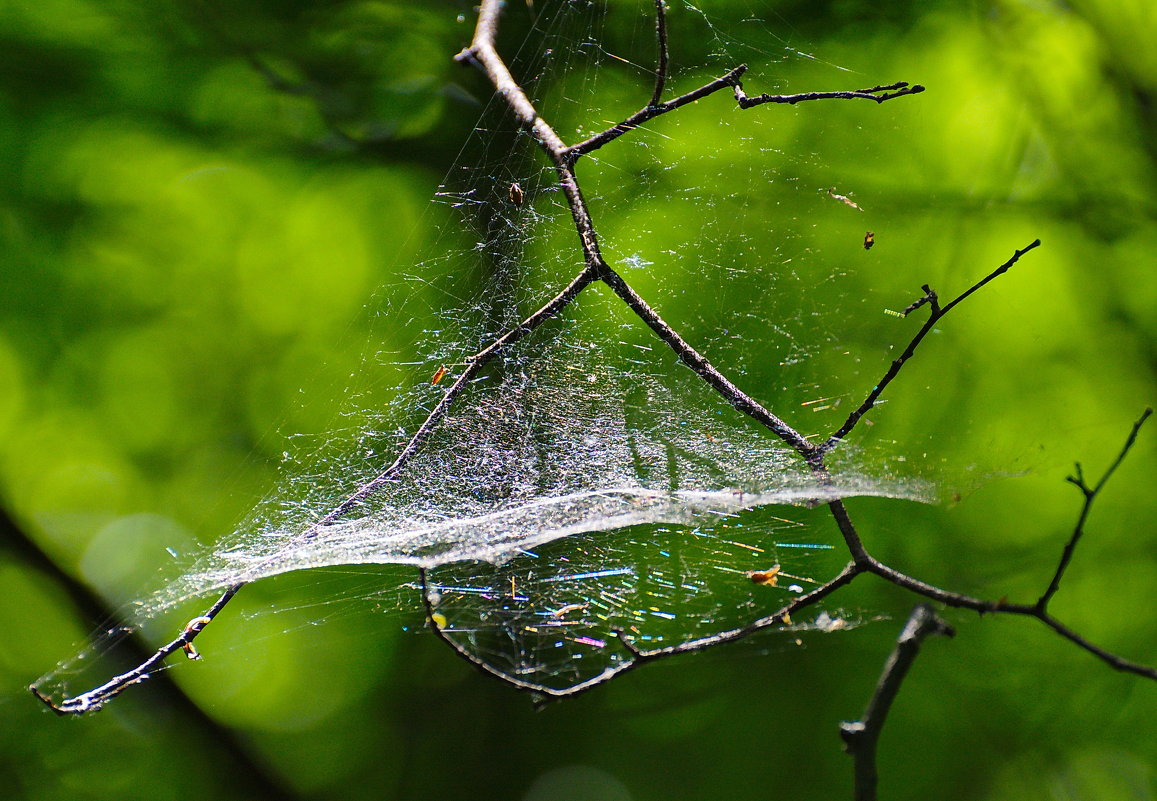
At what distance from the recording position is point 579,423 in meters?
1.96

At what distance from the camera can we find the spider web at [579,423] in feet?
5.59

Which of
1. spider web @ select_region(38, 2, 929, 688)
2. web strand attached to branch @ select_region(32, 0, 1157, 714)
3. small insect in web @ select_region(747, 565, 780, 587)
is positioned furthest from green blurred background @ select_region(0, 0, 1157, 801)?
web strand attached to branch @ select_region(32, 0, 1157, 714)

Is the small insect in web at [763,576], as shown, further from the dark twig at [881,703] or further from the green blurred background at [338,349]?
the green blurred background at [338,349]

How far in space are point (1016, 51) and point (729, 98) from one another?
1.86 m

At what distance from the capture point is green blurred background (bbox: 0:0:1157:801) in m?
2.89

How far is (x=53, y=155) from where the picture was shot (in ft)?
10.1

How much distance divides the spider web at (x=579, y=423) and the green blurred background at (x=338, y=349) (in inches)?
17.0

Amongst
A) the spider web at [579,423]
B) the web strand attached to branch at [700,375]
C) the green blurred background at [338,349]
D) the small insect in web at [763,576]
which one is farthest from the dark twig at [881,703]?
the green blurred background at [338,349]

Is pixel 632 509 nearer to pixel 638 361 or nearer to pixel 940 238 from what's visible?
pixel 638 361

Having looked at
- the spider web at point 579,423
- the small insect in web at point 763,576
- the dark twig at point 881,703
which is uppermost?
the spider web at point 579,423

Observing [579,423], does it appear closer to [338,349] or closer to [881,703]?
[881,703]

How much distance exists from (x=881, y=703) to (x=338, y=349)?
2359mm

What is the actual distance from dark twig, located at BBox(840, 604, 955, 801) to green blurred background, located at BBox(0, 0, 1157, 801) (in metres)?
1.81

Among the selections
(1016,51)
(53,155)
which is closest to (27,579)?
(53,155)
